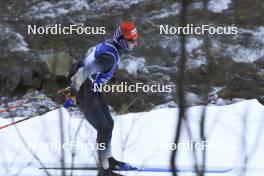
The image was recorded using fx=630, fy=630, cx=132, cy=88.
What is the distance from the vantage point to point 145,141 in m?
6.80

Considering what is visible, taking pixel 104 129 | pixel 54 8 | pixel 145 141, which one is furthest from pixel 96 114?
pixel 54 8

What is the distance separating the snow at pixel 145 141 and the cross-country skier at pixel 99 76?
20cm

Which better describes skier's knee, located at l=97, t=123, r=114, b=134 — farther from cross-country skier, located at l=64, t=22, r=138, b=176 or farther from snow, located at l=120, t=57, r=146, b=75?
snow, located at l=120, t=57, r=146, b=75

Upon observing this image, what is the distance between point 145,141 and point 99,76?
1.63 metres

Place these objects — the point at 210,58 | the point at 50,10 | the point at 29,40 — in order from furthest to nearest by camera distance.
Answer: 1. the point at 50,10
2. the point at 29,40
3. the point at 210,58

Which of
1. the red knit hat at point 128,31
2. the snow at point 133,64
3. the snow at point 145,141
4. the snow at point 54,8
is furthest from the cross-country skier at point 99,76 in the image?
the snow at point 54,8

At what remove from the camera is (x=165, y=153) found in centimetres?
647

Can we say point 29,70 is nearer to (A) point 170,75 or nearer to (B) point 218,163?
(A) point 170,75

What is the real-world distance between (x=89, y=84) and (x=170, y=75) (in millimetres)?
7033

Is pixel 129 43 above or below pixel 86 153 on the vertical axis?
above

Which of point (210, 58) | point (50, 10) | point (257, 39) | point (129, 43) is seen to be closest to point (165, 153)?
point (129, 43)

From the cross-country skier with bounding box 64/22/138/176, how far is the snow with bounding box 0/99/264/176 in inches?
7.8

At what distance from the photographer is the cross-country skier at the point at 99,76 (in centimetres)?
532

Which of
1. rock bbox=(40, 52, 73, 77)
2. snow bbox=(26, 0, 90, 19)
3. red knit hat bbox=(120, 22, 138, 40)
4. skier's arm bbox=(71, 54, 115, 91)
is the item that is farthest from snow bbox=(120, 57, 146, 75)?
skier's arm bbox=(71, 54, 115, 91)
